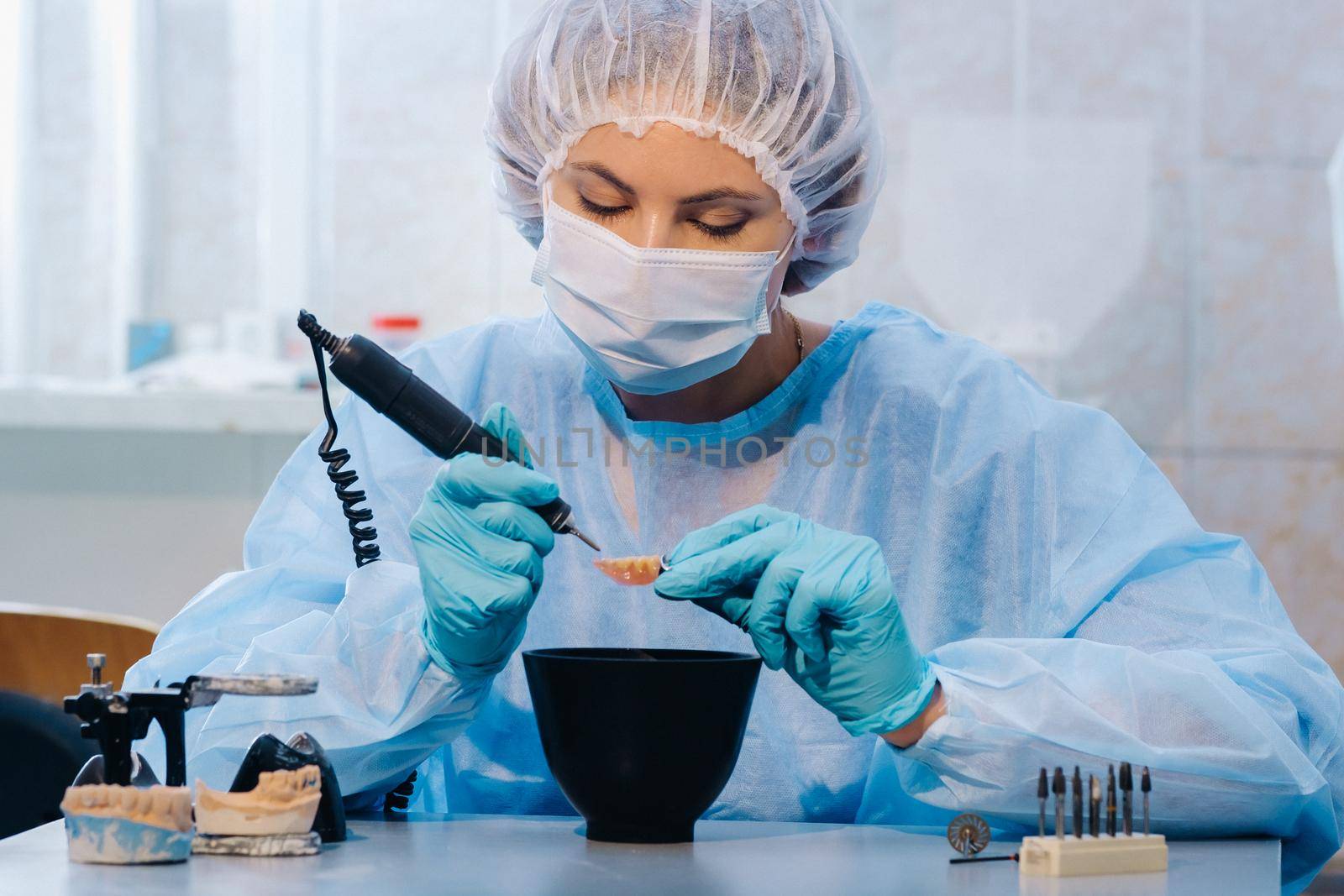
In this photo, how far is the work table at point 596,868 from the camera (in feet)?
2.43

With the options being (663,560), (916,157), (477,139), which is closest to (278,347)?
(477,139)

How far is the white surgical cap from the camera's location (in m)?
1.27

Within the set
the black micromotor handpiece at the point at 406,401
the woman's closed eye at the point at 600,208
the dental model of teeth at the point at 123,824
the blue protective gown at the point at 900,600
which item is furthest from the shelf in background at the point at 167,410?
the dental model of teeth at the point at 123,824

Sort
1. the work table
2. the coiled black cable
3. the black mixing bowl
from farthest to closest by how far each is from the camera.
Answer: the coiled black cable
the black mixing bowl
the work table

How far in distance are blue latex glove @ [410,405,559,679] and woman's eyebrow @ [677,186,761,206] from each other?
34 cm

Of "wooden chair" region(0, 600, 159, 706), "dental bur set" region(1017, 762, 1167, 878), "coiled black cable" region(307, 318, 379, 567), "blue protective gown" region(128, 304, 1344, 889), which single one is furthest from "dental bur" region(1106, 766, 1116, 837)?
"wooden chair" region(0, 600, 159, 706)

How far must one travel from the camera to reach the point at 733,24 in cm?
130

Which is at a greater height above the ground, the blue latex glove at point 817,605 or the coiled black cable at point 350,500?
the coiled black cable at point 350,500

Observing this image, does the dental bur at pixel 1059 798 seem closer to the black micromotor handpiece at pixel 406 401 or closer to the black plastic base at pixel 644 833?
the black plastic base at pixel 644 833

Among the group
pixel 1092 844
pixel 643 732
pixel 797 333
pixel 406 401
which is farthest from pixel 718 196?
pixel 1092 844

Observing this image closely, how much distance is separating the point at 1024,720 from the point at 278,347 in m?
2.07

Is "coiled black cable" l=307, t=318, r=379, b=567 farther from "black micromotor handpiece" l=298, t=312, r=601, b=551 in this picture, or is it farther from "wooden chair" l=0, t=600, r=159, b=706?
"wooden chair" l=0, t=600, r=159, b=706

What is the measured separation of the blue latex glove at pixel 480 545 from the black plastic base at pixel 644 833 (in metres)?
0.18

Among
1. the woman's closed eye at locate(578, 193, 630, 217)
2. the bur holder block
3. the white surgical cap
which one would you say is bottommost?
the bur holder block
